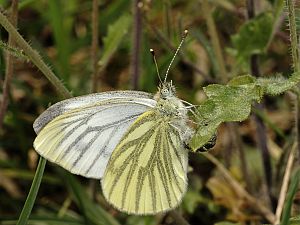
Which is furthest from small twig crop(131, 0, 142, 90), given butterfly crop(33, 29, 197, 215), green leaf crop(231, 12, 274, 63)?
butterfly crop(33, 29, 197, 215)

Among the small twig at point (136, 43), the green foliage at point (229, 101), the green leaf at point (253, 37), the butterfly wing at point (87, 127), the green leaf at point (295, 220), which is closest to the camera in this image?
the green foliage at point (229, 101)

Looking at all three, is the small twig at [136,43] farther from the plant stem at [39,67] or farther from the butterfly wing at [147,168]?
the plant stem at [39,67]

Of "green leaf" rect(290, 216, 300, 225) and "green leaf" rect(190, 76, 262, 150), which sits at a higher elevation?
"green leaf" rect(190, 76, 262, 150)

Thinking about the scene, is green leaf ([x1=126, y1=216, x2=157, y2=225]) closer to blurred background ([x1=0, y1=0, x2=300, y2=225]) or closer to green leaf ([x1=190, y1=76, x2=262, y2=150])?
blurred background ([x1=0, y1=0, x2=300, y2=225])

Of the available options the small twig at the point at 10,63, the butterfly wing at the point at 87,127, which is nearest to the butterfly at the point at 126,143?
the butterfly wing at the point at 87,127

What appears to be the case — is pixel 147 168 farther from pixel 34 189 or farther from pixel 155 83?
pixel 155 83

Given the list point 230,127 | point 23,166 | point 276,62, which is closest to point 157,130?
point 230,127
